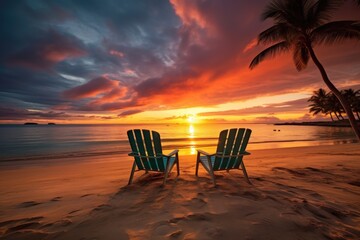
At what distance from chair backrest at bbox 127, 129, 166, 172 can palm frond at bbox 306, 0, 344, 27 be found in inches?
298

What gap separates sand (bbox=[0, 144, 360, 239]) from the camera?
1992mm

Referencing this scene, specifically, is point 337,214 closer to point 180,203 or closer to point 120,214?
point 180,203

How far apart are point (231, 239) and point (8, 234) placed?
7.91 feet

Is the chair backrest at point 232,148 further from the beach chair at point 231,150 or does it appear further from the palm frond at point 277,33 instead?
the palm frond at point 277,33

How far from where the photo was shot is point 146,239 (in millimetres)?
1874

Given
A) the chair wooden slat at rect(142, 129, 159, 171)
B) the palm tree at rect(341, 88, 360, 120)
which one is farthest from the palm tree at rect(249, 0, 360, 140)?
the palm tree at rect(341, 88, 360, 120)

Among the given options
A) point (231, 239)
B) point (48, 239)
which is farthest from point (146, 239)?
point (48, 239)

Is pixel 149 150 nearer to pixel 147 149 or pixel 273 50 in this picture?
pixel 147 149

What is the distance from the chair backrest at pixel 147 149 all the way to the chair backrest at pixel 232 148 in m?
1.20

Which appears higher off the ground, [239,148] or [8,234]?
[239,148]

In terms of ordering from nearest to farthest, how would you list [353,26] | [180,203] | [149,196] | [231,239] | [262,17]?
[231,239] → [180,203] → [149,196] → [353,26] → [262,17]

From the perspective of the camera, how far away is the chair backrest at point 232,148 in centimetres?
393

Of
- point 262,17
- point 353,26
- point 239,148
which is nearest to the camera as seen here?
point 239,148

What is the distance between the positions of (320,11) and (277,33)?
1.51 metres
